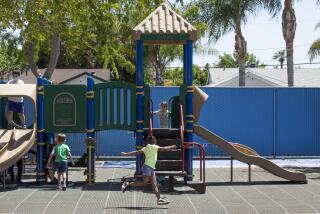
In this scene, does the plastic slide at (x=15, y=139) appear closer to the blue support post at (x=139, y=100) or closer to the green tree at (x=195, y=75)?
the blue support post at (x=139, y=100)

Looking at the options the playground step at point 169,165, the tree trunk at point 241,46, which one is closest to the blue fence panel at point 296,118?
the playground step at point 169,165

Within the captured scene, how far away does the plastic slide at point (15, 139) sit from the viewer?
13727mm

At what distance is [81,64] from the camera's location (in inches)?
2106

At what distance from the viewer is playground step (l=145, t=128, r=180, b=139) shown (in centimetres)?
1482

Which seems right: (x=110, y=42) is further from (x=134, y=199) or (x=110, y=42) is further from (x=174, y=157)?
(x=134, y=199)

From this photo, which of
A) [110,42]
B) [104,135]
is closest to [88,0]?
[110,42]

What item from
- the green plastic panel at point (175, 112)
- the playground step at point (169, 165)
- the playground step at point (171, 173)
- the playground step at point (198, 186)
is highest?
the green plastic panel at point (175, 112)

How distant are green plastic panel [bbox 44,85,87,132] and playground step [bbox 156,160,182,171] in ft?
6.96

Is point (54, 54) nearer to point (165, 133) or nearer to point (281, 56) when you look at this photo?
point (165, 133)

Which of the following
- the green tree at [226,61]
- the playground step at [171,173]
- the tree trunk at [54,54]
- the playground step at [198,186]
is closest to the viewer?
the playground step at [198,186]

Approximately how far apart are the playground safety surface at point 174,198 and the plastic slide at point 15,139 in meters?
0.69

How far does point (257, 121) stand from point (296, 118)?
1322mm

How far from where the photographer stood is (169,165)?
14023 mm

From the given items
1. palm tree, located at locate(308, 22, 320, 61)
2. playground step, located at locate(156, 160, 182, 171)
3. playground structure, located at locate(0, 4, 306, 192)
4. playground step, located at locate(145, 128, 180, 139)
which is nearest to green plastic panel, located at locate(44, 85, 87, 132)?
playground structure, located at locate(0, 4, 306, 192)
